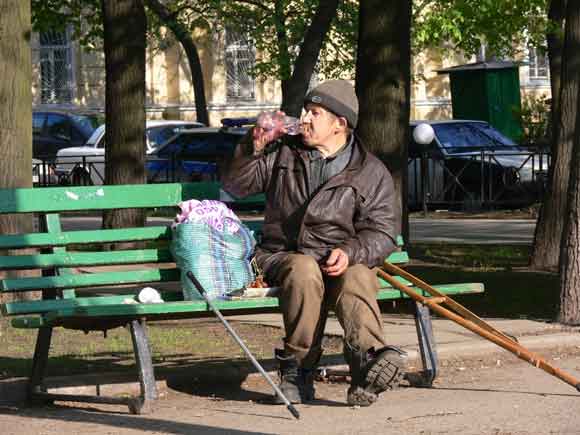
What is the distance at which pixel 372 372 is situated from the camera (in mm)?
6293

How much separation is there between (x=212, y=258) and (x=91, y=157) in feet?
71.0

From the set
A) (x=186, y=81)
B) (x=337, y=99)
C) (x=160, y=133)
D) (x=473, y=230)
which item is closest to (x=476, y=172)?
(x=473, y=230)

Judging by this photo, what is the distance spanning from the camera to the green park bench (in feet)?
21.3

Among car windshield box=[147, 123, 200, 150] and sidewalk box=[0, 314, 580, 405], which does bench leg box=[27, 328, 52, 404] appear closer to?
sidewalk box=[0, 314, 580, 405]

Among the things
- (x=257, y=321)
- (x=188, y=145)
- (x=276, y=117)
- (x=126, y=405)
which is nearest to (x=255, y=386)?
(x=126, y=405)

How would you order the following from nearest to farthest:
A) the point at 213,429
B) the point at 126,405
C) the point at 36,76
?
the point at 213,429 → the point at 126,405 → the point at 36,76

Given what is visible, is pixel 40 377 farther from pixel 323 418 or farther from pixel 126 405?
pixel 323 418

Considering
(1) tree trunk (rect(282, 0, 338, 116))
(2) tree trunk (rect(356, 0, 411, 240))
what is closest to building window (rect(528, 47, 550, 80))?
(1) tree trunk (rect(282, 0, 338, 116))

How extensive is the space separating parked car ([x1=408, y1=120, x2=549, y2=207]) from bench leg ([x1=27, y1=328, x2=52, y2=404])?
1556 cm

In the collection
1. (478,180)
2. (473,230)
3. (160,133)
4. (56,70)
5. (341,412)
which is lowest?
(473,230)

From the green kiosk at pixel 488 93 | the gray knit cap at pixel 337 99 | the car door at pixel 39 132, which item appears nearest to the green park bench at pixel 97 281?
the gray knit cap at pixel 337 99

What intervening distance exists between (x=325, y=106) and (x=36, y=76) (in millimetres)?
37301

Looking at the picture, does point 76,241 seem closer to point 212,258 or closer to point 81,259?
point 81,259

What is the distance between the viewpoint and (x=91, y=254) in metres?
7.22
